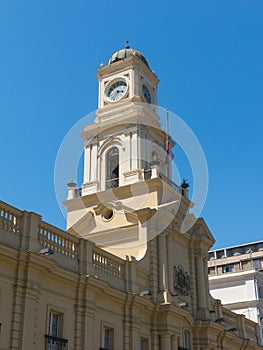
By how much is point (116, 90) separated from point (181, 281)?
15.5 m

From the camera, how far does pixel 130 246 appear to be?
3153 centimetres

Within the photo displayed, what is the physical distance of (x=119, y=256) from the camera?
31547 mm

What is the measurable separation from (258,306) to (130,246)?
72.5ft

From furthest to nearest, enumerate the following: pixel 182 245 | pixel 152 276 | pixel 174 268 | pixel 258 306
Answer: pixel 258 306, pixel 182 245, pixel 174 268, pixel 152 276

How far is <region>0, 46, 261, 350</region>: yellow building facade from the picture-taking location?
848 inches

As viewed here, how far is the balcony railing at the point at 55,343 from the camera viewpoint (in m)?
21.8

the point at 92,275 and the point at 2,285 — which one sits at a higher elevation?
the point at 92,275

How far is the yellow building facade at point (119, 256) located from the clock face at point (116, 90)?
0.10 metres

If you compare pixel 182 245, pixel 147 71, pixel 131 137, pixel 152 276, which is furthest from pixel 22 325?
pixel 147 71

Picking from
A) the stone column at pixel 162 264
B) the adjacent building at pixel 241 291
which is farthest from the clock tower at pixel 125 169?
the adjacent building at pixel 241 291

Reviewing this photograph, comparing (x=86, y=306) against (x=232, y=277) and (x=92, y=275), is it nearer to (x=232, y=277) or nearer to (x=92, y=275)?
(x=92, y=275)

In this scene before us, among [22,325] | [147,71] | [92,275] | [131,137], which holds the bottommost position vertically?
[22,325]

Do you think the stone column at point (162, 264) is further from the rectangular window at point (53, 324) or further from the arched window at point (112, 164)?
the rectangular window at point (53, 324)

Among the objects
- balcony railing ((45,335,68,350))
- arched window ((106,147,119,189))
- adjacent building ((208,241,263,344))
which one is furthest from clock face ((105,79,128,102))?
adjacent building ((208,241,263,344))
